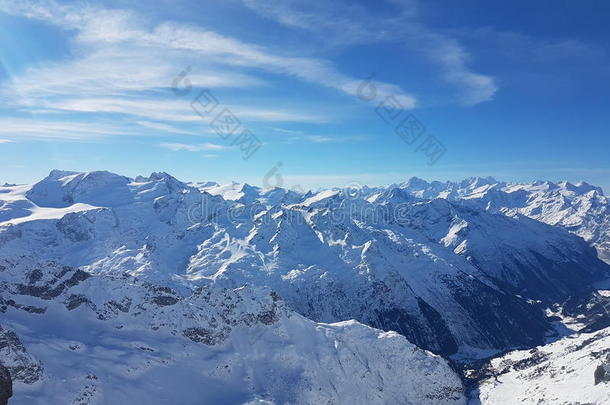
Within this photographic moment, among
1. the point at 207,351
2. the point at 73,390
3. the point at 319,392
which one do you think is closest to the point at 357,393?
the point at 319,392

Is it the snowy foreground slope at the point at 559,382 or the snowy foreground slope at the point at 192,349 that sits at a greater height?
the snowy foreground slope at the point at 192,349

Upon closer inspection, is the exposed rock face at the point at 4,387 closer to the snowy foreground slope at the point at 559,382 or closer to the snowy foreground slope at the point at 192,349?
the snowy foreground slope at the point at 192,349

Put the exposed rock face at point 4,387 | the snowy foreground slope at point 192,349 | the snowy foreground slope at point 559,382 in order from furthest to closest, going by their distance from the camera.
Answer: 1. the snowy foreground slope at point 559,382
2. the snowy foreground slope at point 192,349
3. the exposed rock face at point 4,387

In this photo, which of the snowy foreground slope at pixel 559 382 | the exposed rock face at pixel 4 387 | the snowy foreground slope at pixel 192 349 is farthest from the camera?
the snowy foreground slope at pixel 559 382

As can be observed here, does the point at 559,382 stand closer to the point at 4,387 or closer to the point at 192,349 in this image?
the point at 192,349

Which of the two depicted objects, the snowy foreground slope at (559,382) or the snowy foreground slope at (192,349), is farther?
the snowy foreground slope at (559,382)

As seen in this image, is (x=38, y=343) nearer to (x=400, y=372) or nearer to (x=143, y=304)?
(x=143, y=304)

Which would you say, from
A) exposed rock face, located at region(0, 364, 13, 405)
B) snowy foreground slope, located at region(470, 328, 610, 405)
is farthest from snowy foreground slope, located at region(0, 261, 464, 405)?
exposed rock face, located at region(0, 364, 13, 405)

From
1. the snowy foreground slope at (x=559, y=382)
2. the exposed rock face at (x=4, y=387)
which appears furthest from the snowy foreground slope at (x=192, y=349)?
the exposed rock face at (x=4, y=387)

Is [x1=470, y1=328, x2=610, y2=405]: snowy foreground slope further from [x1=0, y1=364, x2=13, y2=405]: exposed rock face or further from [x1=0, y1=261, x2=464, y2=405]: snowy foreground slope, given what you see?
[x1=0, y1=364, x2=13, y2=405]: exposed rock face

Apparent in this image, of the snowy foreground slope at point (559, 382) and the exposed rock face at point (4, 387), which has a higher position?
the exposed rock face at point (4, 387)
